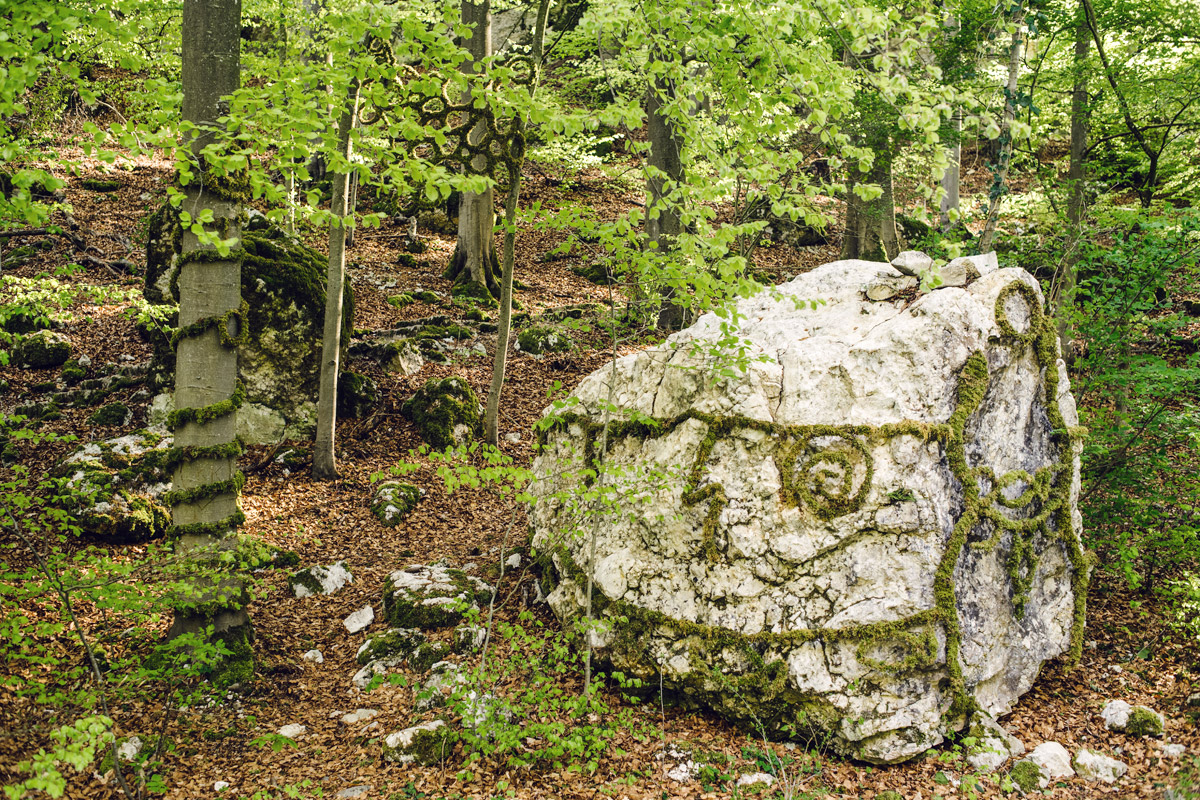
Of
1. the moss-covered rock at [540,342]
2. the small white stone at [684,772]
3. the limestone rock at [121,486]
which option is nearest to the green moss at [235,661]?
the limestone rock at [121,486]

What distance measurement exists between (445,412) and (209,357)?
4.29 m

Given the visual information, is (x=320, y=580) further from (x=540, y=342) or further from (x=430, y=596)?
(x=540, y=342)

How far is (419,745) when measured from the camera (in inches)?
177

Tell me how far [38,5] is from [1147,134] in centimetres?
1329

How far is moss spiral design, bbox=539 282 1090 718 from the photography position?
446 cm

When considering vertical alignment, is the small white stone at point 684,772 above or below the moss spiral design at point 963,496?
below

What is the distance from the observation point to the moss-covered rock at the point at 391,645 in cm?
559

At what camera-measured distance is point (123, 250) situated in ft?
41.0

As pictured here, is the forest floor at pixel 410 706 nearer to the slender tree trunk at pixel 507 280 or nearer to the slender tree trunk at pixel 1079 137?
the slender tree trunk at pixel 507 280

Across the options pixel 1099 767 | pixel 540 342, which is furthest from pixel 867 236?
pixel 1099 767

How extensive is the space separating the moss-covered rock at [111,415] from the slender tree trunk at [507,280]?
15.3ft

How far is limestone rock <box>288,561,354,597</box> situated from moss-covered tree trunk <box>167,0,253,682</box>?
139cm

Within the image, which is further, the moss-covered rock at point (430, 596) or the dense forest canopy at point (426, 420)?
the moss-covered rock at point (430, 596)

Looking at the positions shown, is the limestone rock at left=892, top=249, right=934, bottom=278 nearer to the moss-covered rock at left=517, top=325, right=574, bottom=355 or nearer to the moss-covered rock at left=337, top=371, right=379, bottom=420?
the moss-covered rock at left=517, top=325, right=574, bottom=355
